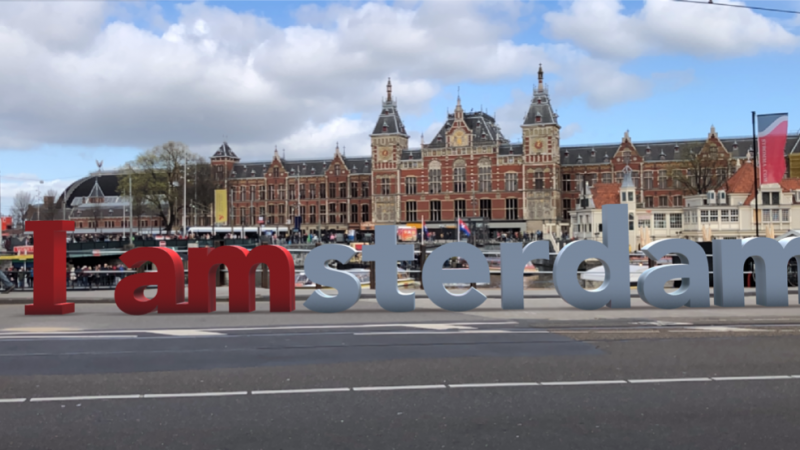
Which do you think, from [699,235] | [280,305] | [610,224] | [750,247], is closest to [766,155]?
[750,247]

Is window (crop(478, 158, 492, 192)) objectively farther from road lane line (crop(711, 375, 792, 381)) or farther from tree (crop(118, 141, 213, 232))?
road lane line (crop(711, 375, 792, 381))

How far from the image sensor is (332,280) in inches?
631

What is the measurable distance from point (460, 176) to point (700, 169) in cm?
2755

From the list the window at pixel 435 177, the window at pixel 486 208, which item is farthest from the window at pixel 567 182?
the window at pixel 435 177

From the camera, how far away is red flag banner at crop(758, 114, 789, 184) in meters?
26.7

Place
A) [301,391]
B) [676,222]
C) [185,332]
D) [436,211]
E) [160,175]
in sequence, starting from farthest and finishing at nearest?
[436,211]
[160,175]
[676,222]
[185,332]
[301,391]

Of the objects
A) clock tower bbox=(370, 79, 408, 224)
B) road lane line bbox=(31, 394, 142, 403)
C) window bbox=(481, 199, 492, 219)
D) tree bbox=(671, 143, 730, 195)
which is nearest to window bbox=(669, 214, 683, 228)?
tree bbox=(671, 143, 730, 195)

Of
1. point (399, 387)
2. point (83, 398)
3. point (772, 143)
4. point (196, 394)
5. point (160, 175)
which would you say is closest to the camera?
point (83, 398)

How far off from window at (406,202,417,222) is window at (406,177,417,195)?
4.62 ft

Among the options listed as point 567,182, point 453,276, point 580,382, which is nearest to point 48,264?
point 453,276

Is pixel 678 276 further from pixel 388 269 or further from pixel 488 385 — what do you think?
pixel 488 385

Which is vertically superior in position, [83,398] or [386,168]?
[386,168]

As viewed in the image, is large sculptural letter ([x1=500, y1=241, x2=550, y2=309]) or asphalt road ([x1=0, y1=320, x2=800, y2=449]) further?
large sculptural letter ([x1=500, y1=241, x2=550, y2=309])

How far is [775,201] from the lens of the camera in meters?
66.7
